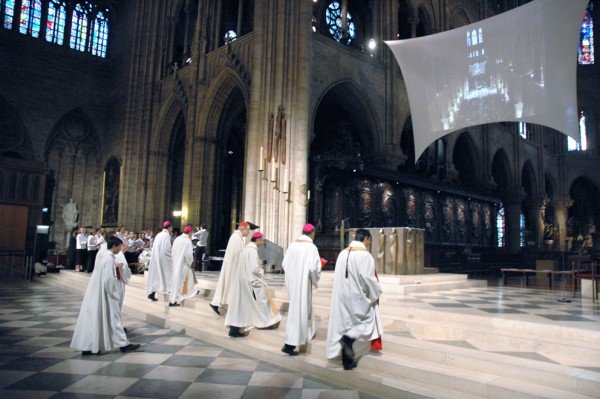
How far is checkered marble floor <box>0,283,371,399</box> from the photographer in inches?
172

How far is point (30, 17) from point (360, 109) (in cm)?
1963

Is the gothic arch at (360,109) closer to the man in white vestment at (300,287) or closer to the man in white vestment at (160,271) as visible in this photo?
the man in white vestment at (160,271)

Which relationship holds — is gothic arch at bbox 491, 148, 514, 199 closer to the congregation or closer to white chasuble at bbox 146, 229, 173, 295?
white chasuble at bbox 146, 229, 173, 295

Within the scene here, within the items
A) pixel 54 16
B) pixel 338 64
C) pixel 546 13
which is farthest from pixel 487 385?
pixel 54 16

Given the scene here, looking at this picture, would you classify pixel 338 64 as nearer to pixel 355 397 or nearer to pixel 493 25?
pixel 493 25

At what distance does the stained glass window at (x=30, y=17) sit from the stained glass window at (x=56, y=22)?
1.63 ft

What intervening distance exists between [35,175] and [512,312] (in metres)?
A: 20.6

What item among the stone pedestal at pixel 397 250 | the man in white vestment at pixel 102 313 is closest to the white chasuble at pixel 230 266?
the man in white vestment at pixel 102 313

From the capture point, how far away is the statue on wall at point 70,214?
23812 millimetres

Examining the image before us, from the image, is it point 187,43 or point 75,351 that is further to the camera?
point 187,43

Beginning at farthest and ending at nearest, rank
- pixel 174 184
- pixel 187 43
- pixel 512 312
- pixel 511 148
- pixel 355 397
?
pixel 511 148, pixel 174 184, pixel 187 43, pixel 512 312, pixel 355 397

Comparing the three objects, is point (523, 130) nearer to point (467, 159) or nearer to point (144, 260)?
point (467, 159)

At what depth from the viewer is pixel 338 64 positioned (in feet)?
57.7

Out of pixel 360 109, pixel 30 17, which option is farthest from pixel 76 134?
pixel 360 109
